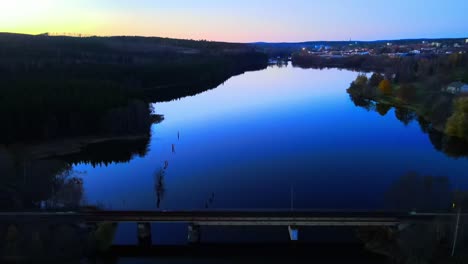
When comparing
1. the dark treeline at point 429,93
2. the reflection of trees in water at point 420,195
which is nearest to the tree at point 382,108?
the dark treeline at point 429,93

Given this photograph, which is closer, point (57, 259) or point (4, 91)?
point (57, 259)

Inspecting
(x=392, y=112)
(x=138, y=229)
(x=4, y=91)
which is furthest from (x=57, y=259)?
(x=392, y=112)

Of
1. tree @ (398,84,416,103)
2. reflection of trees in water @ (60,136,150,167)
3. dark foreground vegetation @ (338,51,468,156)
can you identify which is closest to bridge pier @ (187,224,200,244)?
reflection of trees in water @ (60,136,150,167)

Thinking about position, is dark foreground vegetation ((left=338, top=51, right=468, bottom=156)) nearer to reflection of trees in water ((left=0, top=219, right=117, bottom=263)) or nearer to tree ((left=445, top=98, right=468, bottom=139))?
tree ((left=445, top=98, right=468, bottom=139))

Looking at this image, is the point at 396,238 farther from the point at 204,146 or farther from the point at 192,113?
the point at 192,113

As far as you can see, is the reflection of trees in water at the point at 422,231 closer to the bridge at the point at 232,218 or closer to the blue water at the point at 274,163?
the bridge at the point at 232,218

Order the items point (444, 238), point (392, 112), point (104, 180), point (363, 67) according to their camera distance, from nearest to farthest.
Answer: point (444, 238), point (104, 180), point (392, 112), point (363, 67)
